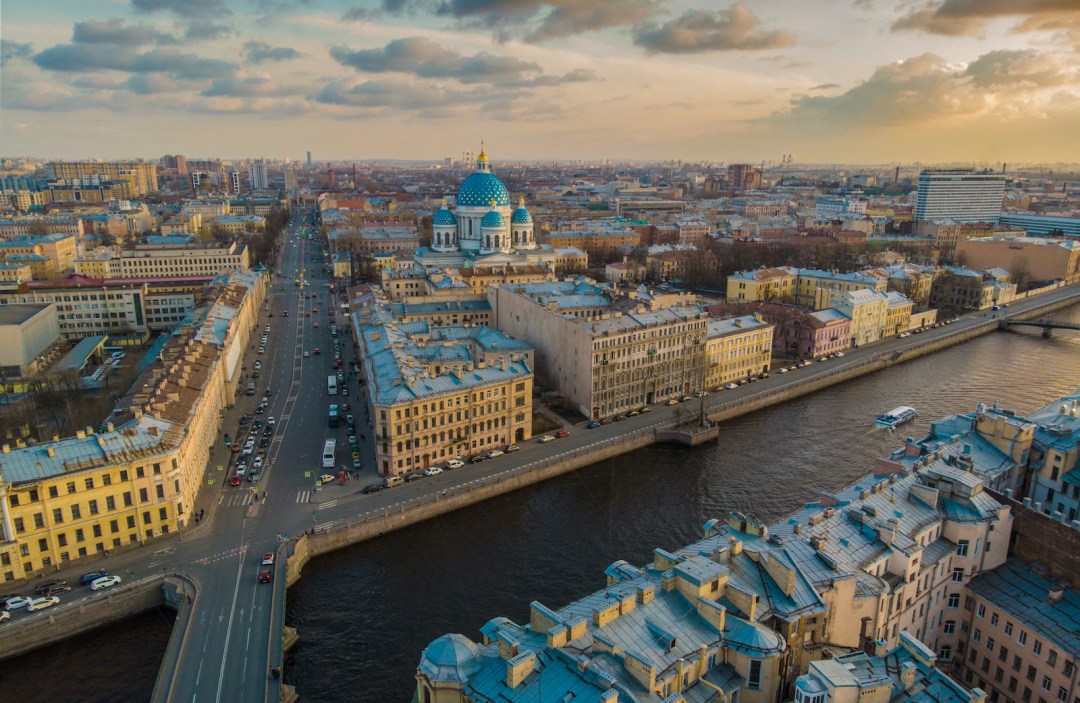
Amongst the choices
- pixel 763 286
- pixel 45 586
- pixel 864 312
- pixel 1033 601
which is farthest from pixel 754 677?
pixel 763 286

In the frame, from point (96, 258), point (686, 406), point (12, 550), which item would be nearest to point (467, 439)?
point (686, 406)

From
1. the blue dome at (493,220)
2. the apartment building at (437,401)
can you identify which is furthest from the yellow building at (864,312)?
the blue dome at (493,220)

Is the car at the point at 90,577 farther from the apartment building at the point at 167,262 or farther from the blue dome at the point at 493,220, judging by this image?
the apartment building at the point at 167,262

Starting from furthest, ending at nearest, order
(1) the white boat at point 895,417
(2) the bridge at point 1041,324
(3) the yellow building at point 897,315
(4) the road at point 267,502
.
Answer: (2) the bridge at point 1041,324 → (3) the yellow building at point 897,315 → (1) the white boat at point 895,417 → (4) the road at point 267,502

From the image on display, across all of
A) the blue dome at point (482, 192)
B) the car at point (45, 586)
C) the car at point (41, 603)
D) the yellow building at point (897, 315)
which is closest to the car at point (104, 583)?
the car at point (41, 603)

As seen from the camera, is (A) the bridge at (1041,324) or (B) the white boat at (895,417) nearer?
(B) the white boat at (895,417)

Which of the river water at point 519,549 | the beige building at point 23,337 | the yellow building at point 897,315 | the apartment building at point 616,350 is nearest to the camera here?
the river water at point 519,549

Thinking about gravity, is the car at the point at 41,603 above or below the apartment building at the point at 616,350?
below

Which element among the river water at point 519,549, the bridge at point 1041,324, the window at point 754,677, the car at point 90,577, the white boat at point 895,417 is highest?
the window at point 754,677
